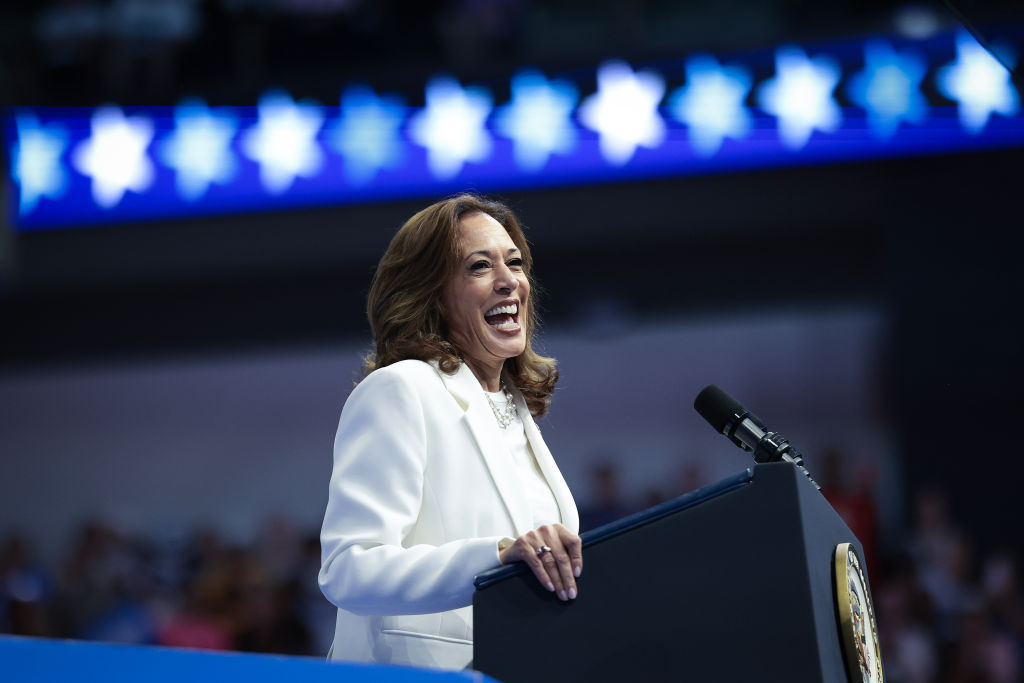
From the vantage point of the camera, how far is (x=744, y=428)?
4.64ft

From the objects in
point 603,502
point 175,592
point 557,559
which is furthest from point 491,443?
point 175,592

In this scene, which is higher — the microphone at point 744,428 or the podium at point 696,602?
the microphone at point 744,428

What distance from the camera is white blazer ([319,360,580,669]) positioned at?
1.36 m

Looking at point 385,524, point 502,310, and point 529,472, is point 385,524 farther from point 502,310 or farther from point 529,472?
point 502,310

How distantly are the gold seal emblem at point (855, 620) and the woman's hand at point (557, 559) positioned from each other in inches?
11.5

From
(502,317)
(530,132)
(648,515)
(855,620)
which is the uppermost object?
(530,132)

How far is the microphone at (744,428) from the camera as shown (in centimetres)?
136

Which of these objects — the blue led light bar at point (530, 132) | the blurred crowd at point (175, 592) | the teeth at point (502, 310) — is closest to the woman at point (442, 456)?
the teeth at point (502, 310)

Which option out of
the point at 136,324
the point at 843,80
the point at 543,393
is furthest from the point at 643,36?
the point at 543,393

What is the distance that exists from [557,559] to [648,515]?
112mm

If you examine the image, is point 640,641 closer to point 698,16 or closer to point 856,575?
point 856,575

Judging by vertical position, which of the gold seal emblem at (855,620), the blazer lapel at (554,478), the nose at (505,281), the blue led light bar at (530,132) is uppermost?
the blue led light bar at (530,132)

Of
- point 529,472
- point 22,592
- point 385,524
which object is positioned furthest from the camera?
point 22,592

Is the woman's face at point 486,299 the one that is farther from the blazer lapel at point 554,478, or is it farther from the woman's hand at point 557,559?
the woman's hand at point 557,559
